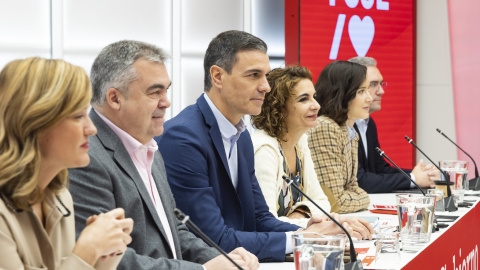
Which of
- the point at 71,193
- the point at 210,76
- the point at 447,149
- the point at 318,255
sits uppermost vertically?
the point at 210,76

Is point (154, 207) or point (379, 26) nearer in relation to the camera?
point (154, 207)

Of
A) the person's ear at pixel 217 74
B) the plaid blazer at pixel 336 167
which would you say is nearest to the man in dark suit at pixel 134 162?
the person's ear at pixel 217 74

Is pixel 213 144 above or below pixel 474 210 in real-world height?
above

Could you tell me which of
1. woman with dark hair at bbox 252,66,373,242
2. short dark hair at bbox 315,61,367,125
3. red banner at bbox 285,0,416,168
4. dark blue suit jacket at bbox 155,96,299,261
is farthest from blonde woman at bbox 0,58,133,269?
red banner at bbox 285,0,416,168

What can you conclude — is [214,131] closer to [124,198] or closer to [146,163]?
[146,163]

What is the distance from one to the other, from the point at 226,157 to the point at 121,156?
2.47 ft

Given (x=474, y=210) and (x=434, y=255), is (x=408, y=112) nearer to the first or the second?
(x=474, y=210)

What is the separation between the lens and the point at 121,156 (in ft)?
6.63

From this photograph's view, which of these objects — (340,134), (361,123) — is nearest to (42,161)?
(340,134)

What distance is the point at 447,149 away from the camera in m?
7.06

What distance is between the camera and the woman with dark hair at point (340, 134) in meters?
3.62

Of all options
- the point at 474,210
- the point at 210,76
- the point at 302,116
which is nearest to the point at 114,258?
the point at 210,76

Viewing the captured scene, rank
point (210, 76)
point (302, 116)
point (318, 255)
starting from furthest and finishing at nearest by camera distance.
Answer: point (302, 116) < point (210, 76) < point (318, 255)

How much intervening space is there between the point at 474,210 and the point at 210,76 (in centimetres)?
173
